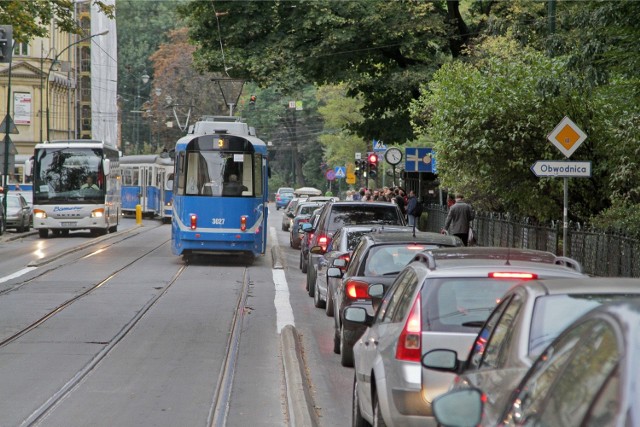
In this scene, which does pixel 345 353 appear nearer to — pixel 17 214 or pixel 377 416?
pixel 377 416

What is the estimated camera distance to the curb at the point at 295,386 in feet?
30.9

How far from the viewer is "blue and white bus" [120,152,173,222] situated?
59219 millimetres

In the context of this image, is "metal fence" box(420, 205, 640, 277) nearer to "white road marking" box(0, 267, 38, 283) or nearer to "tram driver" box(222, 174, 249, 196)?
"tram driver" box(222, 174, 249, 196)

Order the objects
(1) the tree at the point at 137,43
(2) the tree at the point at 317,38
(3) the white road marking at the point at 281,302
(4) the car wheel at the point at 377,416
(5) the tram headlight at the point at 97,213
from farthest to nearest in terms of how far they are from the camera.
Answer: (1) the tree at the point at 137,43 < (5) the tram headlight at the point at 97,213 < (2) the tree at the point at 317,38 < (3) the white road marking at the point at 281,302 < (4) the car wheel at the point at 377,416

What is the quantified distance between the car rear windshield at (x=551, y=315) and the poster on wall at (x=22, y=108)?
81.7 meters

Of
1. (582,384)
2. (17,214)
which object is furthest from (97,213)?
(582,384)

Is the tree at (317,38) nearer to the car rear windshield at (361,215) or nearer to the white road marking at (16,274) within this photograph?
the white road marking at (16,274)

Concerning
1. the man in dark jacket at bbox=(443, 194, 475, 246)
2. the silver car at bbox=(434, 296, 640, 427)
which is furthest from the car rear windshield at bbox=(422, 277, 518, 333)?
the man in dark jacket at bbox=(443, 194, 475, 246)

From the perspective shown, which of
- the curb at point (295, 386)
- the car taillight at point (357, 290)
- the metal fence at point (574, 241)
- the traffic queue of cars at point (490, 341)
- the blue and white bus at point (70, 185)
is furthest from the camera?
the blue and white bus at point (70, 185)

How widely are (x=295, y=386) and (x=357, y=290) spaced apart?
74.7 inches

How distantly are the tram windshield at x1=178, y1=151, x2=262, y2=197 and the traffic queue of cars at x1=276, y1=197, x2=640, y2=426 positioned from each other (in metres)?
15.8

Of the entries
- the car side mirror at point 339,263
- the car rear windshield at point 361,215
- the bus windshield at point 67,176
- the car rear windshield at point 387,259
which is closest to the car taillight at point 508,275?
the car rear windshield at point 387,259

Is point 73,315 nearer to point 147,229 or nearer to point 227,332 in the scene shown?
point 227,332

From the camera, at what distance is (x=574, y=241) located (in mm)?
20328
